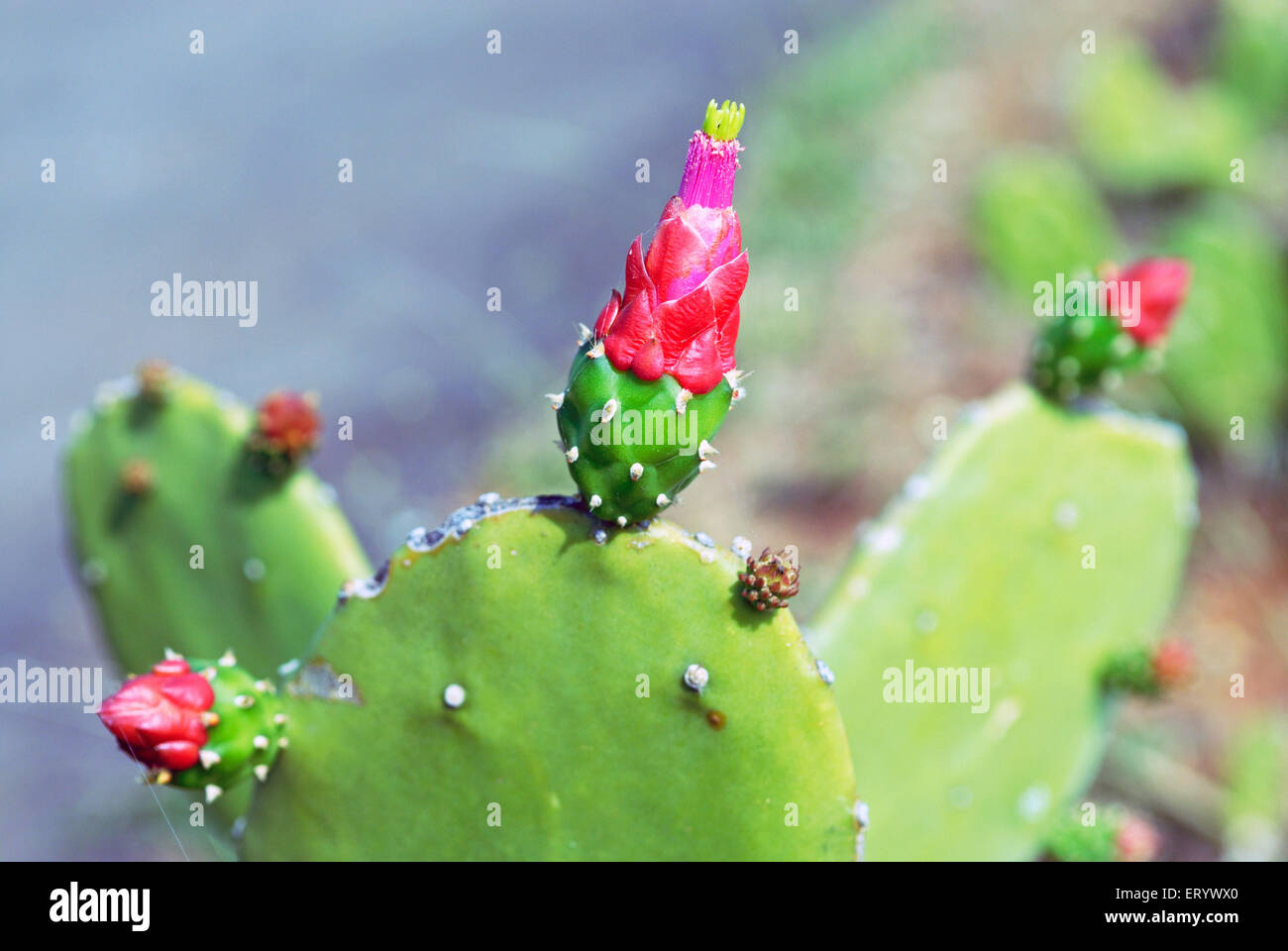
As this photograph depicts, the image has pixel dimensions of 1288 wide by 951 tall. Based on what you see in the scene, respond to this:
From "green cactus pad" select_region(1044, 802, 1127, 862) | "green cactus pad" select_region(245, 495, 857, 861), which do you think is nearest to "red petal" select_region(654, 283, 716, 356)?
"green cactus pad" select_region(245, 495, 857, 861)

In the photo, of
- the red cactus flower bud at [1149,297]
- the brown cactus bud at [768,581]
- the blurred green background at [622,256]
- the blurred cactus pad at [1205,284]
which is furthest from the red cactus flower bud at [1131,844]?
the blurred cactus pad at [1205,284]

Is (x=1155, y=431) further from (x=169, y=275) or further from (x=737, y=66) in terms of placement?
(x=737, y=66)

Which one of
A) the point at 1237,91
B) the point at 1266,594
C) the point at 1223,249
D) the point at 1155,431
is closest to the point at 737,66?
the point at 1237,91

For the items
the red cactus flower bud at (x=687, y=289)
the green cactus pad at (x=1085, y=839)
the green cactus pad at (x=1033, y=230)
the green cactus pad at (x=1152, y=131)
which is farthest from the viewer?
the green cactus pad at (x=1152, y=131)

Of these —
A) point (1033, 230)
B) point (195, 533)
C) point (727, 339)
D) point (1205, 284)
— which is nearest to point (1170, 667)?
point (727, 339)

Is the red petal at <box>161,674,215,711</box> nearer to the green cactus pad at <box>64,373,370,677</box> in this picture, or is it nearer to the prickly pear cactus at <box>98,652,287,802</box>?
the prickly pear cactus at <box>98,652,287,802</box>

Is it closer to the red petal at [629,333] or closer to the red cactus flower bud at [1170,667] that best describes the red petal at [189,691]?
the red petal at [629,333]

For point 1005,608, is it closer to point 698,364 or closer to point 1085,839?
point 1085,839
